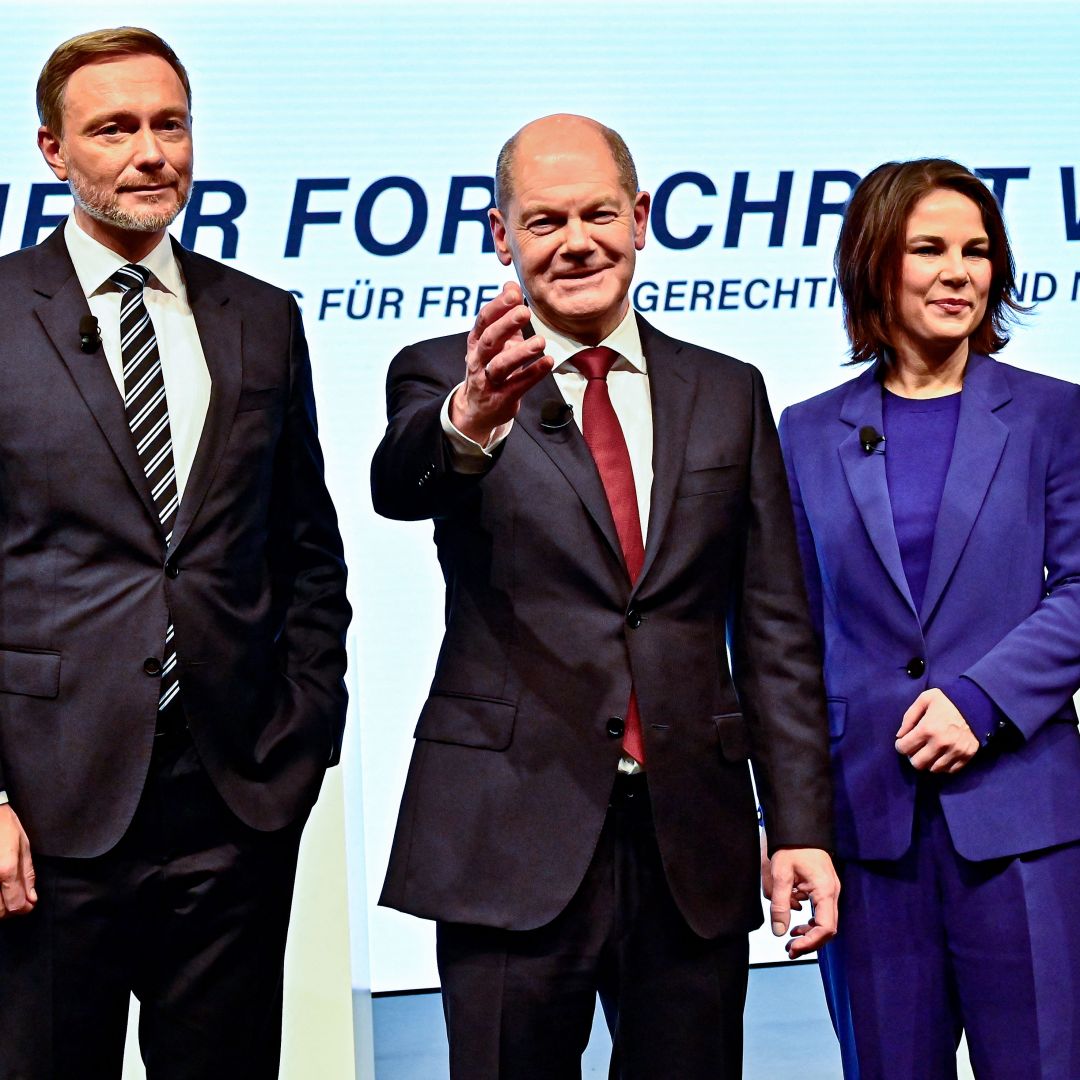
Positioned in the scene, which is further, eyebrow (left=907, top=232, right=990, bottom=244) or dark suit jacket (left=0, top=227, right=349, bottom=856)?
eyebrow (left=907, top=232, right=990, bottom=244)

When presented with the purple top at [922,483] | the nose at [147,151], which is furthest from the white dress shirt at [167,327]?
the purple top at [922,483]

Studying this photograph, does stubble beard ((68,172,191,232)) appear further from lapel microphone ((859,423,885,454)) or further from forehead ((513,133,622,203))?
lapel microphone ((859,423,885,454))

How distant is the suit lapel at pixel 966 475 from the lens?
2.47 m

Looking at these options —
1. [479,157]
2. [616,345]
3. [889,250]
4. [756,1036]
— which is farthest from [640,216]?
[756,1036]

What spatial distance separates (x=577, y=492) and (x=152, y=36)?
0.86 m

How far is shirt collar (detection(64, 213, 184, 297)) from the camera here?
222 cm

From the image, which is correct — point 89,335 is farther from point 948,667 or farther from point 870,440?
point 948,667

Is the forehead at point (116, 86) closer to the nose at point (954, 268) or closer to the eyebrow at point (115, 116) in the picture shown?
the eyebrow at point (115, 116)

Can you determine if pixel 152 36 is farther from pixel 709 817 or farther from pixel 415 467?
pixel 709 817

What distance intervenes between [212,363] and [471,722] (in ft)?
1.97

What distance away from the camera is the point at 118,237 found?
224 cm

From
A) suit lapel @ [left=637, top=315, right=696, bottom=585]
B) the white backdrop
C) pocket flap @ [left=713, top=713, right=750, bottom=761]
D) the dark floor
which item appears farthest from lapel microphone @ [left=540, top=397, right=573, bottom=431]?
the white backdrop

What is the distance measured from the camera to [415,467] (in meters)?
2.10

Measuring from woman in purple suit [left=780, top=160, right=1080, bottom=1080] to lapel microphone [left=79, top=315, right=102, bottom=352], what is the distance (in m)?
1.14
